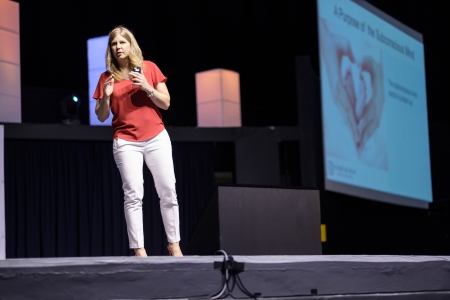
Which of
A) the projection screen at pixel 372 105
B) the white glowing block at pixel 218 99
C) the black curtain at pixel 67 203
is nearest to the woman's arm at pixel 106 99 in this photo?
the black curtain at pixel 67 203

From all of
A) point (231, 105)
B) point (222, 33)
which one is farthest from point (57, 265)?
point (222, 33)

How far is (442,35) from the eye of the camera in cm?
801

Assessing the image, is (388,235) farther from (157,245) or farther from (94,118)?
(94,118)

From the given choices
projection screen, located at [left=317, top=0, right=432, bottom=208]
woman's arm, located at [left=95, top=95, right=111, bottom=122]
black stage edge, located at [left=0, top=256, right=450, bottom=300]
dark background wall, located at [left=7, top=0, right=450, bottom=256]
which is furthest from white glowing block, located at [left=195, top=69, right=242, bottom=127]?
black stage edge, located at [left=0, top=256, right=450, bottom=300]

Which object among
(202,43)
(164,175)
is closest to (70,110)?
(202,43)

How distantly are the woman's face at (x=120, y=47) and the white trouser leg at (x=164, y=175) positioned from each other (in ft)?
1.21

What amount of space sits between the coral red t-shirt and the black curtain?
2.59 metres

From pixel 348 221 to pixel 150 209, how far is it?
1.91 metres

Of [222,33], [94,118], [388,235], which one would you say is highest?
[222,33]

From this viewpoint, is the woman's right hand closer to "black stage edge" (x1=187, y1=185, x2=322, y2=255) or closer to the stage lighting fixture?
"black stage edge" (x1=187, y1=185, x2=322, y2=255)

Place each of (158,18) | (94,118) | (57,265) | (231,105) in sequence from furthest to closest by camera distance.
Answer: (158,18), (231,105), (94,118), (57,265)

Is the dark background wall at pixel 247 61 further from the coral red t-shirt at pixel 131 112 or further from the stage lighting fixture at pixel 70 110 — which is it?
the coral red t-shirt at pixel 131 112

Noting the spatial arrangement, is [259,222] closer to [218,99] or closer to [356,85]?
[218,99]

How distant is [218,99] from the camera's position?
5.84 meters
